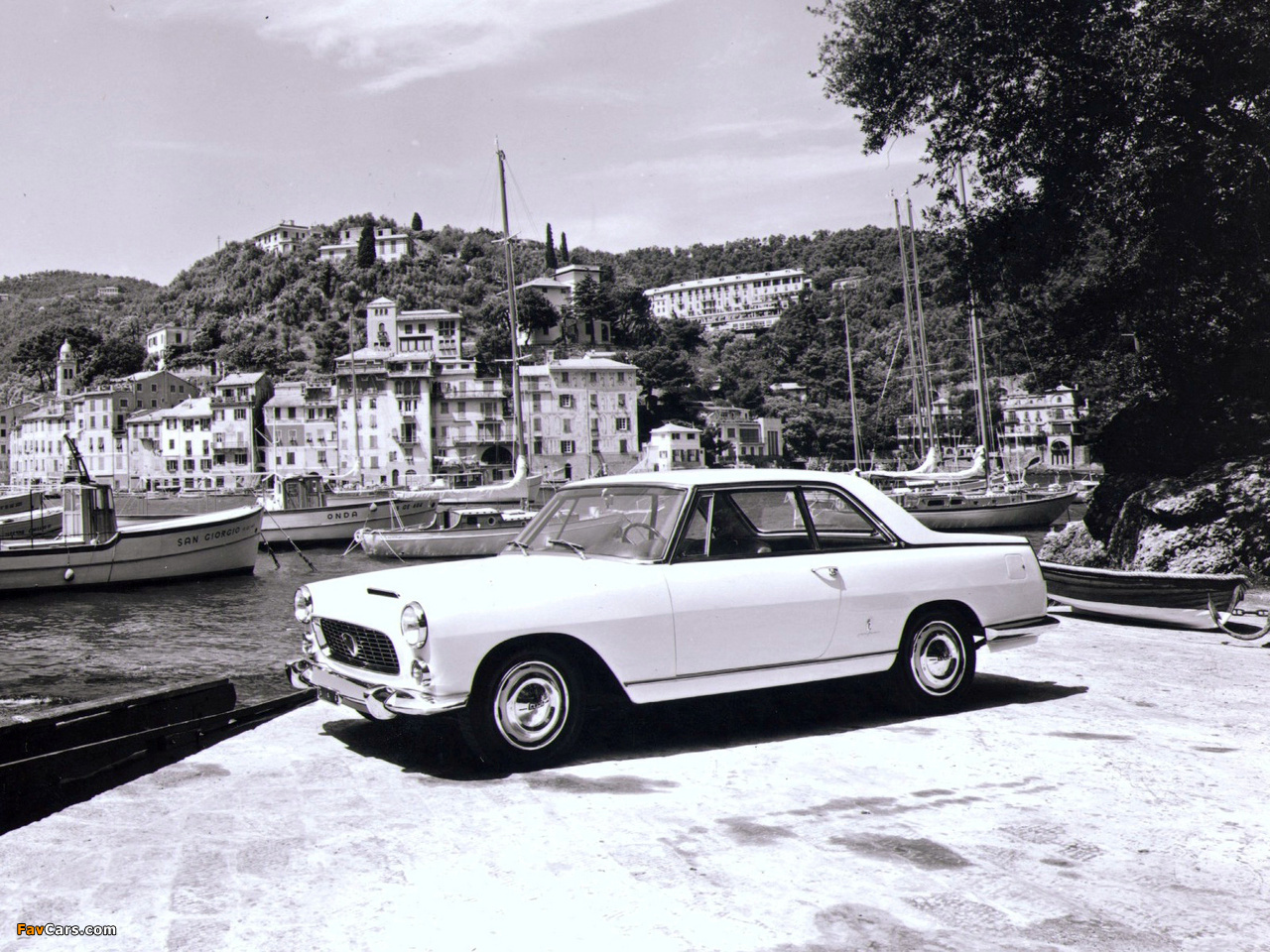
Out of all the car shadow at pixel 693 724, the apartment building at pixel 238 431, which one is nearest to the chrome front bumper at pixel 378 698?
the car shadow at pixel 693 724

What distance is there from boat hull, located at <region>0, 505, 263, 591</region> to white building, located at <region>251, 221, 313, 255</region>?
153 m

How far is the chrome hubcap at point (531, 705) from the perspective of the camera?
17.2ft

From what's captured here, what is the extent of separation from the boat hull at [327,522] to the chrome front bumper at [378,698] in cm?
4107

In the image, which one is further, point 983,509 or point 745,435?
point 745,435

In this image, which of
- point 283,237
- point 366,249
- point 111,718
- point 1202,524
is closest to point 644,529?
point 111,718

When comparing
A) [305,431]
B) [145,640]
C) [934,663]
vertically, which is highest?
[305,431]

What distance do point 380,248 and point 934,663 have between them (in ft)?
554

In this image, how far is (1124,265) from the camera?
1855 cm

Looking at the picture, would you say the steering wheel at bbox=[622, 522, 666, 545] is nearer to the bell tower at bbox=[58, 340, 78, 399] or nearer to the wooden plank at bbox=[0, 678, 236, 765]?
the wooden plank at bbox=[0, 678, 236, 765]

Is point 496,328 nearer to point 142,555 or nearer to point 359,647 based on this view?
point 142,555

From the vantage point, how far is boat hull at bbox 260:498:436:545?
46156 millimetres

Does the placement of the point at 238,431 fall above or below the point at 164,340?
below

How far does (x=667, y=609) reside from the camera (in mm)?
5609

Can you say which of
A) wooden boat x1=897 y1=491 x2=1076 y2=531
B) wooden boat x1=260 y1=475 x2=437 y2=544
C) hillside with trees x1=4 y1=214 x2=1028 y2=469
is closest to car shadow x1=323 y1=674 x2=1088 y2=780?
wooden boat x1=897 y1=491 x2=1076 y2=531
